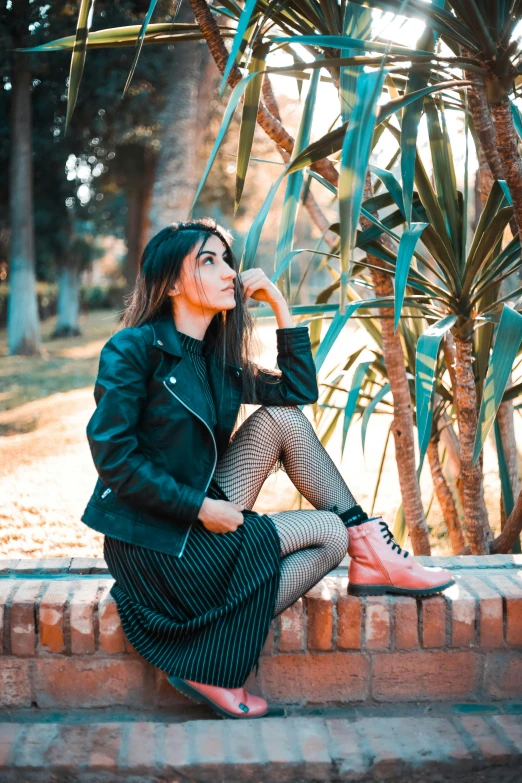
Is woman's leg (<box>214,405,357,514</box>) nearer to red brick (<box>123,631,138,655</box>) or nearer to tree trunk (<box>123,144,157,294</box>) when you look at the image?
red brick (<box>123,631,138,655</box>)

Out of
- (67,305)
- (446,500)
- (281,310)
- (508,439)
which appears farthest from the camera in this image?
(67,305)

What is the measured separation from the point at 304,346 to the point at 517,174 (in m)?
0.69

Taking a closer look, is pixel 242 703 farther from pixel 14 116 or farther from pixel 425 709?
pixel 14 116

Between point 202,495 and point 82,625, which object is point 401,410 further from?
point 82,625

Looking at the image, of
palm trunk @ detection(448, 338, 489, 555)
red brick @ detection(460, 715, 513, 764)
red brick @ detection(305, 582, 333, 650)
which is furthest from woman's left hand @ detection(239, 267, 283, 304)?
red brick @ detection(460, 715, 513, 764)

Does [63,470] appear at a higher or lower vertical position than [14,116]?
lower

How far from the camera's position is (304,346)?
7.05ft

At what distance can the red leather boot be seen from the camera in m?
1.87

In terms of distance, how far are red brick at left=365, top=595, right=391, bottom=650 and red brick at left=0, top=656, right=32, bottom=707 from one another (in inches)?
31.0

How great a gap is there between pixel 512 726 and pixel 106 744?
0.87 metres

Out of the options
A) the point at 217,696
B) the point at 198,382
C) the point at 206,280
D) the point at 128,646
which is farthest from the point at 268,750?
the point at 206,280

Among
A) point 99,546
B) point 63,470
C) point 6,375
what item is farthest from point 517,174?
point 6,375

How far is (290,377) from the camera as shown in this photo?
2.10 meters

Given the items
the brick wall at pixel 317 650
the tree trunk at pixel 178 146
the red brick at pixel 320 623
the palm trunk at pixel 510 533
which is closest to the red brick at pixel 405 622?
the brick wall at pixel 317 650
